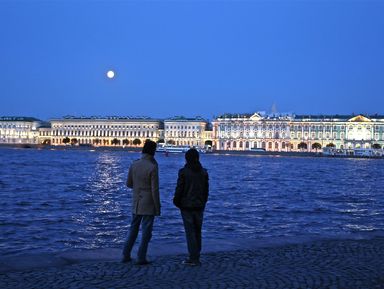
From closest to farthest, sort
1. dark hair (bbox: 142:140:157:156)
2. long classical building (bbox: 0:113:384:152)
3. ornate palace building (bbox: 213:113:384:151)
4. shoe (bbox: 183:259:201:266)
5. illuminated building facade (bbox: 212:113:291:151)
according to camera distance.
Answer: shoe (bbox: 183:259:201:266), dark hair (bbox: 142:140:157:156), ornate palace building (bbox: 213:113:384:151), long classical building (bbox: 0:113:384:152), illuminated building facade (bbox: 212:113:291:151)

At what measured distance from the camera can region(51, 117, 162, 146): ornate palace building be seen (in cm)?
13512

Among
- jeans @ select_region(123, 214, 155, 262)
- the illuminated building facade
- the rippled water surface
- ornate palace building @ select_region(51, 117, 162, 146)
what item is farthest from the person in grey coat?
ornate palace building @ select_region(51, 117, 162, 146)

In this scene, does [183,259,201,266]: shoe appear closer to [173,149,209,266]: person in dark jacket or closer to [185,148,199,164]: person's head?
[173,149,209,266]: person in dark jacket

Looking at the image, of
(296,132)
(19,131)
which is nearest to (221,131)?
(296,132)

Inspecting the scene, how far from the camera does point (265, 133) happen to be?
119125 mm

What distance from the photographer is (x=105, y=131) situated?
137000 millimetres

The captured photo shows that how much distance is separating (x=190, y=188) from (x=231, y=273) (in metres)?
1.09

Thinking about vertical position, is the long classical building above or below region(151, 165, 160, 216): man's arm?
above

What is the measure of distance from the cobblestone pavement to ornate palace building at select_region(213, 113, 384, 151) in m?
109

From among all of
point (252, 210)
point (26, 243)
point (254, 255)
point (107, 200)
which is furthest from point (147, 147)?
point (107, 200)

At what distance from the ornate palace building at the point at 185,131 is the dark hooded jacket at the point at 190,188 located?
4763 inches

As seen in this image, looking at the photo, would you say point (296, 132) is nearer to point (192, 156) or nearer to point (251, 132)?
point (251, 132)

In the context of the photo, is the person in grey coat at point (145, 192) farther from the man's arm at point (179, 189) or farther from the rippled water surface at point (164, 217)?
the rippled water surface at point (164, 217)

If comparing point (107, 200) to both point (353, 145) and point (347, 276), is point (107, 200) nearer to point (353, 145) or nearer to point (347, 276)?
point (347, 276)
